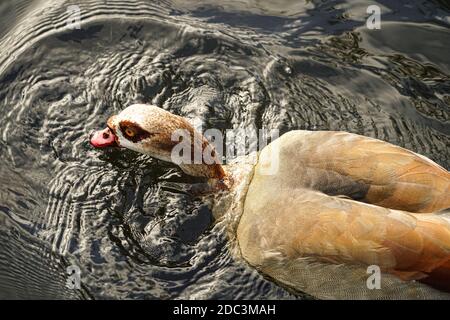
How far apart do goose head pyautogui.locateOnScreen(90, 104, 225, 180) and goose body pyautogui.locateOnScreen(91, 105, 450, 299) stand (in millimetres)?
528

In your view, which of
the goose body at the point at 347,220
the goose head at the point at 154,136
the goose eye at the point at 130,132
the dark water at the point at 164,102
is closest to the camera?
the goose body at the point at 347,220

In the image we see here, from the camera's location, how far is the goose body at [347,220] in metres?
4.45

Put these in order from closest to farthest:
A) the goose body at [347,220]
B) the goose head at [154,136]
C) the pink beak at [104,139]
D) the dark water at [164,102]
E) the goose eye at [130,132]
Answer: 1. the goose body at [347,220]
2. the dark water at [164,102]
3. the goose head at [154,136]
4. the goose eye at [130,132]
5. the pink beak at [104,139]

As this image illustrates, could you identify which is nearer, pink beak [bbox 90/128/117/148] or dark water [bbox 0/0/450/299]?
dark water [bbox 0/0/450/299]

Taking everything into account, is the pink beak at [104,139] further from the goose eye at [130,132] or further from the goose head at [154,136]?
the goose eye at [130,132]

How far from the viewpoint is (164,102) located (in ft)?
20.8

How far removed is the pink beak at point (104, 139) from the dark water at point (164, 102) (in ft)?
0.61

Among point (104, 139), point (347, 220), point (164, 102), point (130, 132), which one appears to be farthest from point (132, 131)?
point (347, 220)

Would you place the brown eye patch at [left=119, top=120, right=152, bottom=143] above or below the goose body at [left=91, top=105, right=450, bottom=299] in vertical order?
above

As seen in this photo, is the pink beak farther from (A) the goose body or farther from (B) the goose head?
(A) the goose body

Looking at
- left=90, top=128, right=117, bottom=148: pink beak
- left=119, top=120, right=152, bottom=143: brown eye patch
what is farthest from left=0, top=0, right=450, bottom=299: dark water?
left=119, top=120, right=152, bottom=143: brown eye patch

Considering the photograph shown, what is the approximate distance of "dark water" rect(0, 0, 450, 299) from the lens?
5.27m

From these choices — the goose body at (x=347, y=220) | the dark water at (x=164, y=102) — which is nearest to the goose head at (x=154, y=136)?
the dark water at (x=164, y=102)

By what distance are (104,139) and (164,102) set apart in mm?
771
